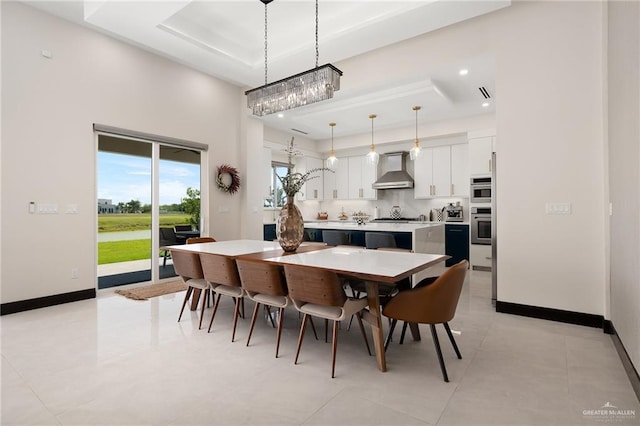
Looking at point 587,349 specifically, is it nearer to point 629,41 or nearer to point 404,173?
point 629,41

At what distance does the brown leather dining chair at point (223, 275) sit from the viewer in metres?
2.85

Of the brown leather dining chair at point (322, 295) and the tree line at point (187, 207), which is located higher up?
the tree line at point (187, 207)

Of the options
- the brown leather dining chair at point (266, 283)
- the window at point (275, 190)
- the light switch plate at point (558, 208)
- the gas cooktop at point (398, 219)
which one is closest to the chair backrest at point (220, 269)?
the brown leather dining chair at point (266, 283)

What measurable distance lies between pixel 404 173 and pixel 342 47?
3903mm

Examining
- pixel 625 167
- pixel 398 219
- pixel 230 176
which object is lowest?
pixel 398 219

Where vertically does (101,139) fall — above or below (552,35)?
→ below

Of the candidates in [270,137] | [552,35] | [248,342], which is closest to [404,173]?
[270,137]

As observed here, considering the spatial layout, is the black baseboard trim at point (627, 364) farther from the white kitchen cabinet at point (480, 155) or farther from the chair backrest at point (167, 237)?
the chair backrest at point (167, 237)

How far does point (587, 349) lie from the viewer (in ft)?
8.52

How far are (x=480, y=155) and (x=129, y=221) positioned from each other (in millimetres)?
6047

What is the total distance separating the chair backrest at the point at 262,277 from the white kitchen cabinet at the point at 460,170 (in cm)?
541

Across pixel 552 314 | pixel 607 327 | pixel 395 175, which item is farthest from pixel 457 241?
pixel 607 327

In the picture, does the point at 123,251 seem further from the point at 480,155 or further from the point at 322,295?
the point at 480,155

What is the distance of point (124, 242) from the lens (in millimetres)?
4727
